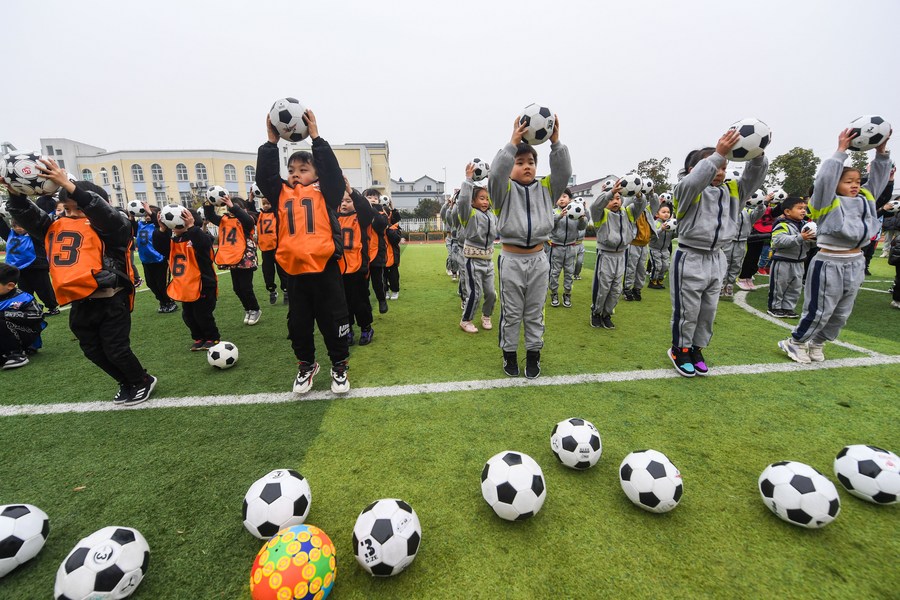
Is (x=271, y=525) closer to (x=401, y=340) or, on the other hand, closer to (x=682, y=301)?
(x=401, y=340)

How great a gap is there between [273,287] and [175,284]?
3.74 meters

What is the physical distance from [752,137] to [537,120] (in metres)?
2.03

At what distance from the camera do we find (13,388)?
168 inches

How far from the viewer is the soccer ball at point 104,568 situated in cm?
172

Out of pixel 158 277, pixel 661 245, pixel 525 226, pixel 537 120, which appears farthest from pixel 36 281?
pixel 661 245

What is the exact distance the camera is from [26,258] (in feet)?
22.1

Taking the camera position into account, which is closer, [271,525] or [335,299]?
[271,525]

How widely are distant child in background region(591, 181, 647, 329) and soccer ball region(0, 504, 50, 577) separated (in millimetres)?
6493

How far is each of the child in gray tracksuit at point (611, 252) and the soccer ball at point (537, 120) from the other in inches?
113

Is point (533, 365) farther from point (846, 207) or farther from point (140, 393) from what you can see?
point (140, 393)

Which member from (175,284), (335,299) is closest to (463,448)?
(335,299)

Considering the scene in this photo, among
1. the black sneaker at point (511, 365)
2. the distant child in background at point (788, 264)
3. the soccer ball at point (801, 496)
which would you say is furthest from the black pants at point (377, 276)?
the distant child in background at point (788, 264)

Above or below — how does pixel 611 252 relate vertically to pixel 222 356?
above

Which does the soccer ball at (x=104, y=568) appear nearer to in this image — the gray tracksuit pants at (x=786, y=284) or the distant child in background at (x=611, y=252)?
the distant child in background at (x=611, y=252)
